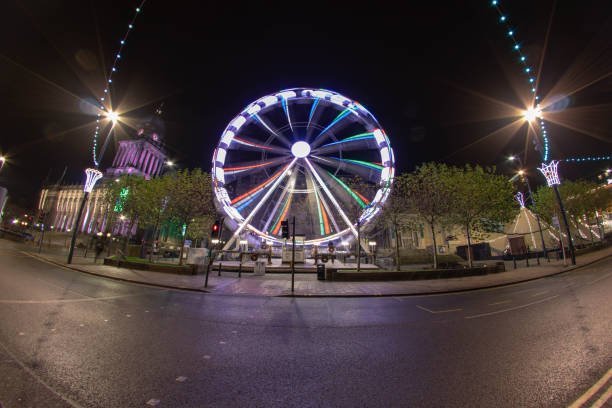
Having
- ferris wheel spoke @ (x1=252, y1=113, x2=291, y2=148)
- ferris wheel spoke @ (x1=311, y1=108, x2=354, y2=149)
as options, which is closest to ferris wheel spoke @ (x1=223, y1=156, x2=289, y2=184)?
ferris wheel spoke @ (x1=252, y1=113, x2=291, y2=148)

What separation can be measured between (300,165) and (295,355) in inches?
1402

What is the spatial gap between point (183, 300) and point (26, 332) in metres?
4.29

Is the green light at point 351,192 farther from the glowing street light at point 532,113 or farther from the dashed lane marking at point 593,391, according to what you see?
the dashed lane marking at point 593,391

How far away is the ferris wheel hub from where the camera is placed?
37.6 meters

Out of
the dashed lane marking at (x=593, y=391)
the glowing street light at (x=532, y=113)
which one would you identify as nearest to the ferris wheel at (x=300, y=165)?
the glowing street light at (x=532, y=113)

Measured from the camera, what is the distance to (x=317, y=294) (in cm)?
1019

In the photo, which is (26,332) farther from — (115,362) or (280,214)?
(280,214)

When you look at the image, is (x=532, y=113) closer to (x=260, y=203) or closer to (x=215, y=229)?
(x=215, y=229)

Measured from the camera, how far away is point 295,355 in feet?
13.2

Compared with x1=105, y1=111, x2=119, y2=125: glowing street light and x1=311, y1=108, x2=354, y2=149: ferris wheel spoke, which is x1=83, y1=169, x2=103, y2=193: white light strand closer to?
x1=105, y1=111, x2=119, y2=125: glowing street light

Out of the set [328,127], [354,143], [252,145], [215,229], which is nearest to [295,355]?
[215,229]

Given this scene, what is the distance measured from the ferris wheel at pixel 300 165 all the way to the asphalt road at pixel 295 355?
22.1m

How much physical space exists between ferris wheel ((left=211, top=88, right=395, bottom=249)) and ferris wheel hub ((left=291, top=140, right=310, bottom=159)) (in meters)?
0.17

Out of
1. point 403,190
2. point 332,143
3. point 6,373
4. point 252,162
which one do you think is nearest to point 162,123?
point 252,162
